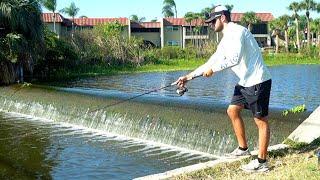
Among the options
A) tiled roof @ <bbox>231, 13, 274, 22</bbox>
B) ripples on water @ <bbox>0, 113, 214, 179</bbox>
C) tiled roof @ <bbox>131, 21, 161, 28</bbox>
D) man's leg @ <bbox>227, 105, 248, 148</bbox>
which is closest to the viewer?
man's leg @ <bbox>227, 105, 248, 148</bbox>

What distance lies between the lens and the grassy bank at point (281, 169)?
17.1 feet

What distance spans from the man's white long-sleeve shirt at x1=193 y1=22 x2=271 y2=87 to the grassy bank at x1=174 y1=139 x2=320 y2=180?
0.99 metres

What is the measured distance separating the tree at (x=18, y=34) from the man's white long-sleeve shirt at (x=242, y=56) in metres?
19.2

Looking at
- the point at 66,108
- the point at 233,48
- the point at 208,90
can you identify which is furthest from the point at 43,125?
the point at 233,48

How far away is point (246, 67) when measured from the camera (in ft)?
18.1

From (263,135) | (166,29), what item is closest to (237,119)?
(263,135)

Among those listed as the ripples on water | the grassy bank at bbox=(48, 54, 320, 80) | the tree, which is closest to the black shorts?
the ripples on water

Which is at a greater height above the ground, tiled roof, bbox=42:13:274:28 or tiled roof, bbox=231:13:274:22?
tiled roof, bbox=231:13:274:22

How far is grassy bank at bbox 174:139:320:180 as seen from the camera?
5.20m

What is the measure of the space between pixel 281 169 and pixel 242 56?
1312mm

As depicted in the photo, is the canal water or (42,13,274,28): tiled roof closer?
the canal water

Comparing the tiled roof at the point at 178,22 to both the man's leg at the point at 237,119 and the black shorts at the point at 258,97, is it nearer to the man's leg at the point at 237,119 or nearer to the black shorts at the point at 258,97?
the man's leg at the point at 237,119

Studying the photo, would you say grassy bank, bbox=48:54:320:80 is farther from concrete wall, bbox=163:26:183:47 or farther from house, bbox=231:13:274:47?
concrete wall, bbox=163:26:183:47

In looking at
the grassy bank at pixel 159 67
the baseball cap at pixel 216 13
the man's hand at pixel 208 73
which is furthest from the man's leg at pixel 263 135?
the grassy bank at pixel 159 67
